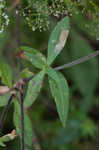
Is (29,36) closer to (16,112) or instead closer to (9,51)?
(9,51)

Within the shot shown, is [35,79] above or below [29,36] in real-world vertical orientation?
below

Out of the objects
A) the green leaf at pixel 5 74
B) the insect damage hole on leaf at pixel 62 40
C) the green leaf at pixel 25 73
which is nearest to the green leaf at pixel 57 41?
the insect damage hole on leaf at pixel 62 40

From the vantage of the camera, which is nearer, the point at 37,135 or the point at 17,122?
the point at 17,122

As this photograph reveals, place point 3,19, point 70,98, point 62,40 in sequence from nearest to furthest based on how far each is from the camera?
point 3,19 < point 62,40 < point 70,98

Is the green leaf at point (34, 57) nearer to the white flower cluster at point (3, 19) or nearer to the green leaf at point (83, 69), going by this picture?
the white flower cluster at point (3, 19)

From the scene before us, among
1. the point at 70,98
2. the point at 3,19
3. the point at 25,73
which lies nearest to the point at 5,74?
the point at 25,73

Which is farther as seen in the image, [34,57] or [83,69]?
[83,69]

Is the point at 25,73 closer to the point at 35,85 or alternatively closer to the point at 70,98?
the point at 35,85

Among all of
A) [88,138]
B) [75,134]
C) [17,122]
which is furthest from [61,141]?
[17,122]
